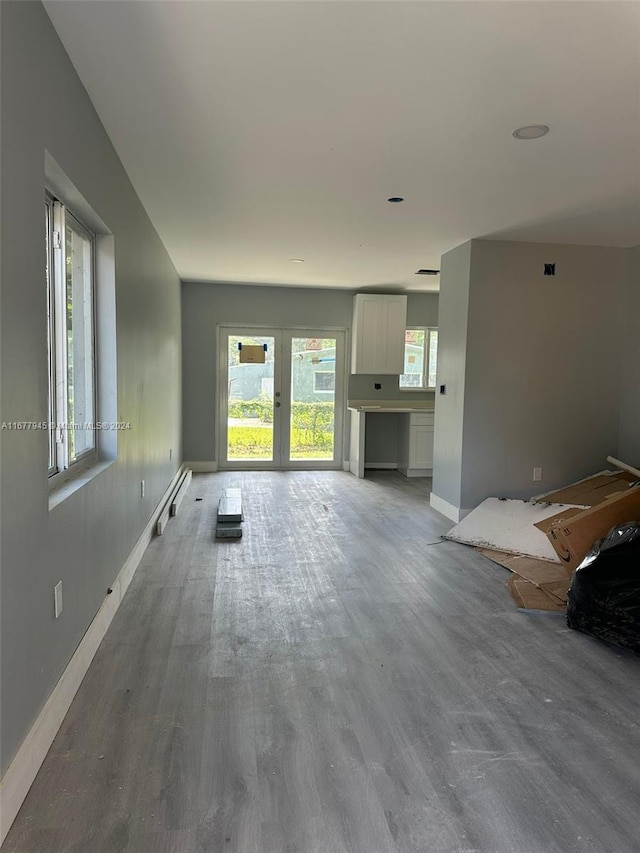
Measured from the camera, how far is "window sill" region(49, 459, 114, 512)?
2078 millimetres

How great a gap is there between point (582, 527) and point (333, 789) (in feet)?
6.91

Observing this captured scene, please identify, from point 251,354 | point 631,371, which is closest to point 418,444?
point 251,354

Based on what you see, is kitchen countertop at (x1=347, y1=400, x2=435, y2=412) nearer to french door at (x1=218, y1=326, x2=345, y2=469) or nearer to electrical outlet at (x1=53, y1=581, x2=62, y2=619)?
french door at (x1=218, y1=326, x2=345, y2=469)

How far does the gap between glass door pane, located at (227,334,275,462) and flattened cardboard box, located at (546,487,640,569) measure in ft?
15.6

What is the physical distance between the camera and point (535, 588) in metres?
3.27

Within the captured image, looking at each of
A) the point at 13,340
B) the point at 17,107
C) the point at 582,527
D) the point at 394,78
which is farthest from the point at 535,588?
the point at 17,107

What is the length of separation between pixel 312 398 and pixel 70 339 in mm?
5111

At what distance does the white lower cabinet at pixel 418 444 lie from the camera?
23.3 ft

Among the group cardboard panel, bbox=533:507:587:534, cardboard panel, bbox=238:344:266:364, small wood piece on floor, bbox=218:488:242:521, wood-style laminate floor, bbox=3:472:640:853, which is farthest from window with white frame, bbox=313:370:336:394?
wood-style laminate floor, bbox=3:472:640:853

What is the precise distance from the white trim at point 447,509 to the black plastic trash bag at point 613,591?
2.02m

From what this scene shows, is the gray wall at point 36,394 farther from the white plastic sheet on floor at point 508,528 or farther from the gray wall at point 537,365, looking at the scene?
the gray wall at point 537,365

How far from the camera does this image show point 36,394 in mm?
1784

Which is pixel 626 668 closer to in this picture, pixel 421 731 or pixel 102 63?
pixel 421 731

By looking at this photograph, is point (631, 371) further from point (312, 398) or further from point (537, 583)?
point (312, 398)
